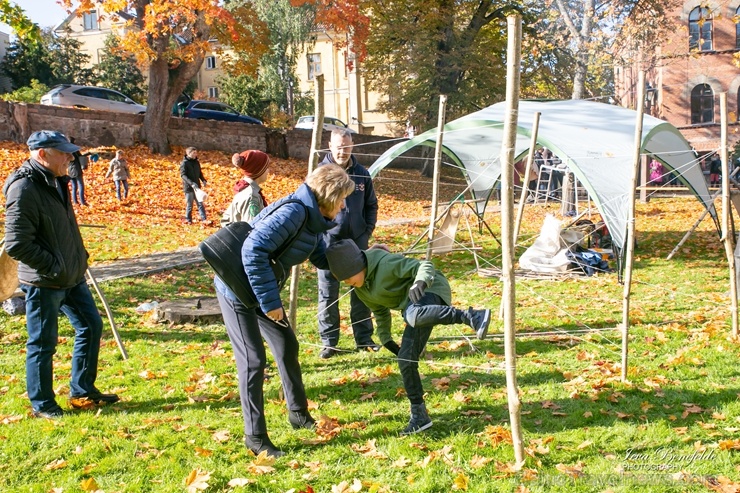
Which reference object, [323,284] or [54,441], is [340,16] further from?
[54,441]

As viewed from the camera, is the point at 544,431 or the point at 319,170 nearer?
the point at 319,170

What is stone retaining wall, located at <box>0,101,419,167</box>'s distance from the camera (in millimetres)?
20578

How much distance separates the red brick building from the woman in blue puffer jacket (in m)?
36.6

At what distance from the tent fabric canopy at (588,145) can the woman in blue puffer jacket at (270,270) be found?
5.23 meters

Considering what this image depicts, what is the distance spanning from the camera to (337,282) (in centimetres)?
642

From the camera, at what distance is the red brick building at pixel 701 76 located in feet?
121

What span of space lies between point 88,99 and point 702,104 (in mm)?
30081

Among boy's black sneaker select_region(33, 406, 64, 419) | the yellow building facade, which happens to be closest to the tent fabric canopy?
boy's black sneaker select_region(33, 406, 64, 419)

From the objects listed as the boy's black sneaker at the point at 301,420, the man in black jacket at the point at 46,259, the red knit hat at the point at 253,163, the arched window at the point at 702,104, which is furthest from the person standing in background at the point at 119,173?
the arched window at the point at 702,104

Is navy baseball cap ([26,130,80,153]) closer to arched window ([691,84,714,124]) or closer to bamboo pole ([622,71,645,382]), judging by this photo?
bamboo pole ([622,71,645,382])

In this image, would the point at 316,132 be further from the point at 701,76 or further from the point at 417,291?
the point at 701,76

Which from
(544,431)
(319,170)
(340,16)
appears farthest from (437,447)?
(340,16)

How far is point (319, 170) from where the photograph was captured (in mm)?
4121

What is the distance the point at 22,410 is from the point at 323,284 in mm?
2529
